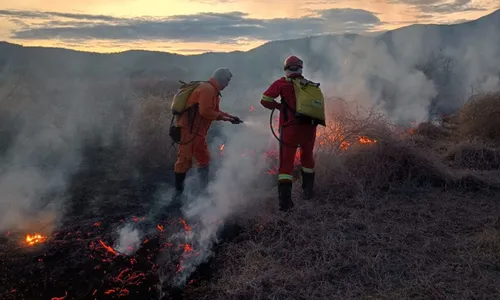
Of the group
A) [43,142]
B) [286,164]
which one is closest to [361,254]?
[286,164]

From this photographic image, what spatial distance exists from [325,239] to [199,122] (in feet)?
8.12

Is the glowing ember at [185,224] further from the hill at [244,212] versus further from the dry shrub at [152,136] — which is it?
the dry shrub at [152,136]

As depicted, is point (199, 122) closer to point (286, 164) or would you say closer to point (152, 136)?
point (286, 164)

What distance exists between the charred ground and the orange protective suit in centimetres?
91

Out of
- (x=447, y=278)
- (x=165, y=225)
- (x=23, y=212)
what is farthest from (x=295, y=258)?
(x=23, y=212)

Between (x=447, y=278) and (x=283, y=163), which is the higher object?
(x=283, y=163)

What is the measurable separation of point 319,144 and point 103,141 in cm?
680

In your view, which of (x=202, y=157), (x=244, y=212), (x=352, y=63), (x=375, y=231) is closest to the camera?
(x=375, y=231)

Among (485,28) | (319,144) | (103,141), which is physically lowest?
(103,141)

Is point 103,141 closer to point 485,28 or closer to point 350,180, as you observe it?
point 350,180

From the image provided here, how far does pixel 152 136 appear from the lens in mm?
9836

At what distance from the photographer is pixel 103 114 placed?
1355 centimetres

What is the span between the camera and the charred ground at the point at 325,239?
4156 millimetres

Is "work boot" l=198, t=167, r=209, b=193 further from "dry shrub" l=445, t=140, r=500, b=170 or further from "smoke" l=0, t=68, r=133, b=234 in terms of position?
"dry shrub" l=445, t=140, r=500, b=170
